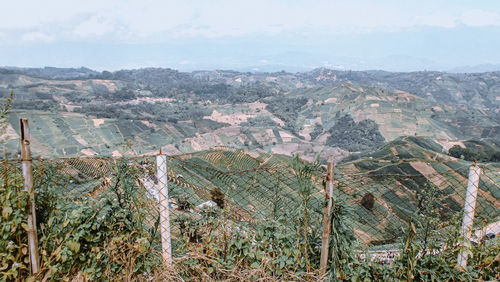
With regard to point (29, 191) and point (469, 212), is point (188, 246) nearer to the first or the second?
point (29, 191)

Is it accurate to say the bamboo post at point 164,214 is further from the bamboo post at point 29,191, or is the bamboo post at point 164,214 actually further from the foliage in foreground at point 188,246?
the bamboo post at point 29,191

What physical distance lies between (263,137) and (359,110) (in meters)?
30.6

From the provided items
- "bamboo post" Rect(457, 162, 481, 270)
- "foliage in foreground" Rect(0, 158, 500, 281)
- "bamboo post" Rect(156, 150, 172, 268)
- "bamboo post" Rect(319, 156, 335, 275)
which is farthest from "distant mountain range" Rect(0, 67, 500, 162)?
"bamboo post" Rect(457, 162, 481, 270)

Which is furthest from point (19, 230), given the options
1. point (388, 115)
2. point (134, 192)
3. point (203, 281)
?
point (388, 115)

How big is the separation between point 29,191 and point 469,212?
4.05 meters

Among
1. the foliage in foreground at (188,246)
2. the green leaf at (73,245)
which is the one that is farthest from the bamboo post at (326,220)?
the green leaf at (73,245)

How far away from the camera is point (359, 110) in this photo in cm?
7988

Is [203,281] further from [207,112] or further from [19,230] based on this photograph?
[207,112]

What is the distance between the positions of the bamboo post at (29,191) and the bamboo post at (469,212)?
3861mm

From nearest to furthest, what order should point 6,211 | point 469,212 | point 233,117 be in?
point 6,211 < point 469,212 < point 233,117

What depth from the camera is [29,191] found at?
2914mm

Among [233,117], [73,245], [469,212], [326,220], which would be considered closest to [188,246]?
[73,245]

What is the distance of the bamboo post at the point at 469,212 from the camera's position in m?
2.98

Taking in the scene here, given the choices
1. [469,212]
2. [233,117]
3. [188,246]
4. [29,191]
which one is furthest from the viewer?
[233,117]
